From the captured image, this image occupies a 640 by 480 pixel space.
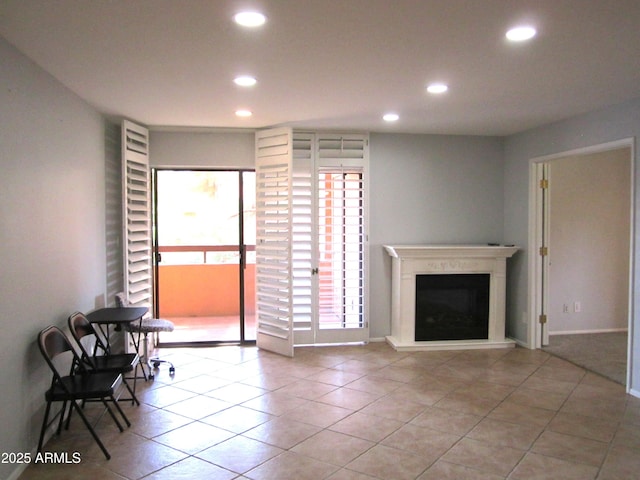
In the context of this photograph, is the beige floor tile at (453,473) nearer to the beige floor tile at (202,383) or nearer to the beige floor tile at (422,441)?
the beige floor tile at (422,441)

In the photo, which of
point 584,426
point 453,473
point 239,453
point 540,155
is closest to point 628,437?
point 584,426

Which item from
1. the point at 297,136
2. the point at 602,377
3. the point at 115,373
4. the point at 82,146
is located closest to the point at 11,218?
the point at 115,373

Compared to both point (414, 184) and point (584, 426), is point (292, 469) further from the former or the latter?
→ point (414, 184)

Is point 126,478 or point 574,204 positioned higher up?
point 574,204

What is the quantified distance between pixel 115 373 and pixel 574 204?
5.52m

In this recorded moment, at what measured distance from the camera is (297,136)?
5.50 meters

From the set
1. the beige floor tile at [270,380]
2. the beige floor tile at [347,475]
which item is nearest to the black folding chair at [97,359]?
the beige floor tile at [270,380]

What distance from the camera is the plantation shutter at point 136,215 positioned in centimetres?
486

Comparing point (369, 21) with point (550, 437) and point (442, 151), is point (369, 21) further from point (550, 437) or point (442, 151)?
point (442, 151)

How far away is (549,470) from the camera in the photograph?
111 inches

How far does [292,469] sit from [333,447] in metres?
0.37

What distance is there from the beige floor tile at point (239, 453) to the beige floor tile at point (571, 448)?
169 cm

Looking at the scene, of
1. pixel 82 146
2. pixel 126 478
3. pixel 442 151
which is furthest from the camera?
pixel 442 151

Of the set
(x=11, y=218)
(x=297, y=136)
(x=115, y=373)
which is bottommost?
(x=115, y=373)
